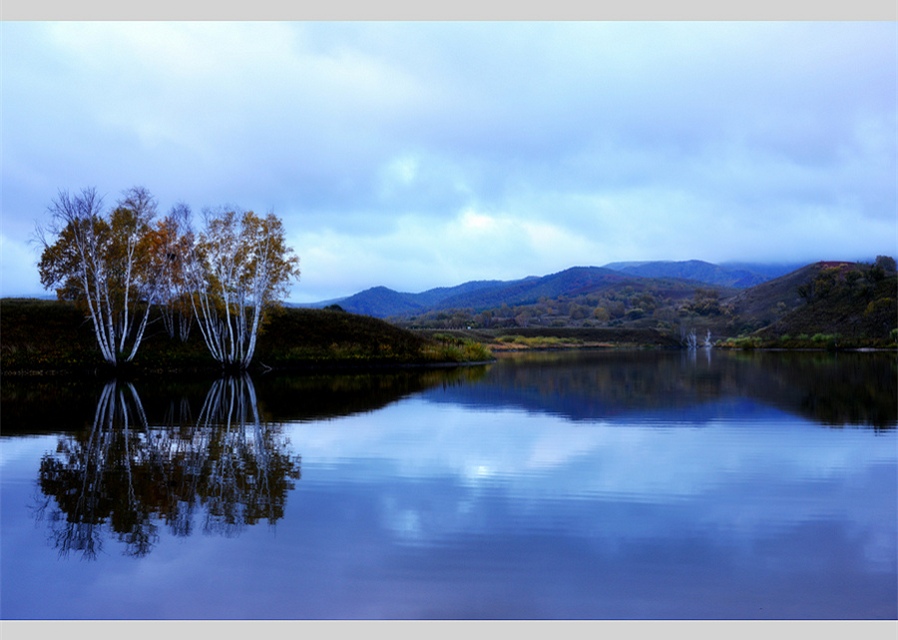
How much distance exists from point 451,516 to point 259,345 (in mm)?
33106

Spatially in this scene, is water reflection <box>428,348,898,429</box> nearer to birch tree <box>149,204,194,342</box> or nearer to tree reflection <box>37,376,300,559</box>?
tree reflection <box>37,376,300,559</box>

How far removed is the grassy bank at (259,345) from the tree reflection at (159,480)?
767 inches

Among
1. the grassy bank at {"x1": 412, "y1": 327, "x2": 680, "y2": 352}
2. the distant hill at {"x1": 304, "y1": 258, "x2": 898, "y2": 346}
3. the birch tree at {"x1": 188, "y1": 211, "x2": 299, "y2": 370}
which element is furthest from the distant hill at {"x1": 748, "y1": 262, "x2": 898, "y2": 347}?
the birch tree at {"x1": 188, "y1": 211, "x2": 299, "y2": 370}

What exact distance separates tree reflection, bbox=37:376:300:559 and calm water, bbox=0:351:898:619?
0.05 metres

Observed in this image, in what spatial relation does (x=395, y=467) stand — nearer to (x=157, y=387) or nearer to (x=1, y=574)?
(x=1, y=574)

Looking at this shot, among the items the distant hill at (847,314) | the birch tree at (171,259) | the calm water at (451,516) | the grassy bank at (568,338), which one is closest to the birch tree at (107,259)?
the birch tree at (171,259)

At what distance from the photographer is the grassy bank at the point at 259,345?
32.2 meters

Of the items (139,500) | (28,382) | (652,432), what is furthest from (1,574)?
(28,382)

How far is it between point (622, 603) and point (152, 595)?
3.78 m

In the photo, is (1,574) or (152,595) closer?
(152,595)

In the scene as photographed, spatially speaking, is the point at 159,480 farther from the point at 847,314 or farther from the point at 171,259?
the point at 847,314

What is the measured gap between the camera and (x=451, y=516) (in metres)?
7.53

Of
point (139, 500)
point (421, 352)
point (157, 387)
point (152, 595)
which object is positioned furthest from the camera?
point (421, 352)

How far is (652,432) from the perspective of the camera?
1329cm
